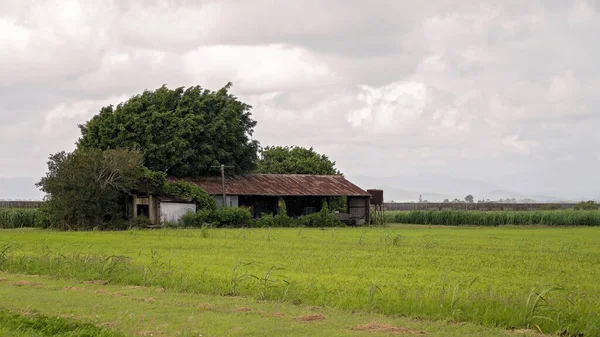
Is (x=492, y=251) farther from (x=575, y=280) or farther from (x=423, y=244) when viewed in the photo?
(x=575, y=280)

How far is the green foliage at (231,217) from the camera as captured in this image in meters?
47.1

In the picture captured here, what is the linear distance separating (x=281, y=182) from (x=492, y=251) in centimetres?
3123

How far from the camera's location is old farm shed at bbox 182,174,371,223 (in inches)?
2055

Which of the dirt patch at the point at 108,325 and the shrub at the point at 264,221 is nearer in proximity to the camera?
the dirt patch at the point at 108,325

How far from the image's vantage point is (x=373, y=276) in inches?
703

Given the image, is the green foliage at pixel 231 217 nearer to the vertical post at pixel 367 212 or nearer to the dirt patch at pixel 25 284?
the vertical post at pixel 367 212

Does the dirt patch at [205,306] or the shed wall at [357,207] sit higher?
the shed wall at [357,207]

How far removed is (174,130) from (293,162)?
60.0 feet

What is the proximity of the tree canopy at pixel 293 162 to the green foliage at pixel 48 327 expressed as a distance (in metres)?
53.2

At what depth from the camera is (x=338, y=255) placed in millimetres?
23984

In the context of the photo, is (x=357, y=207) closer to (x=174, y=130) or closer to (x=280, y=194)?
(x=280, y=194)

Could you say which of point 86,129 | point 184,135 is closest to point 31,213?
point 86,129

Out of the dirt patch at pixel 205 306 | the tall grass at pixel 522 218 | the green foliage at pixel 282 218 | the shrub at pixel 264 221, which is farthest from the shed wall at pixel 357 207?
the dirt patch at pixel 205 306

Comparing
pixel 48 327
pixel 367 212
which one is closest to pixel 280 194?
pixel 367 212
